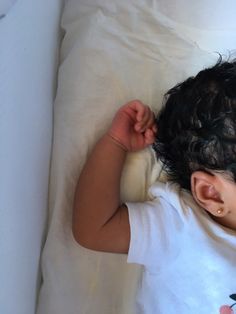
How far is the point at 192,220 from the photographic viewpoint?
81cm

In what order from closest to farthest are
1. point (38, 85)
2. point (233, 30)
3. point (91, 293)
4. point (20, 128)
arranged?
1. point (20, 128)
2. point (38, 85)
3. point (91, 293)
4. point (233, 30)

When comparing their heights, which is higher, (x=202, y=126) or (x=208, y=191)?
(x=202, y=126)

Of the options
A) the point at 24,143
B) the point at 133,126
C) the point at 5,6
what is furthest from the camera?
the point at 133,126

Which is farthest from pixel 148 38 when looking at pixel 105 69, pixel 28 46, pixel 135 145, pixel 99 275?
pixel 99 275

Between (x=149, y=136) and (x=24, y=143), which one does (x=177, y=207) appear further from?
(x=24, y=143)

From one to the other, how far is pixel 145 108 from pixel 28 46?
26cm

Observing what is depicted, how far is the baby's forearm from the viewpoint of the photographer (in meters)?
0.80

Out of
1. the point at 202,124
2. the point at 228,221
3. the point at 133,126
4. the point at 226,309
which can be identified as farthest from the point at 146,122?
the point at 226,309

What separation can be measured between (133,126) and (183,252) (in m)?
0.25

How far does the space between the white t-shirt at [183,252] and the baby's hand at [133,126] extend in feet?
0.31

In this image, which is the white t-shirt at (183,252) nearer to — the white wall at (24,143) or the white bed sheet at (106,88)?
the white bed sheet at (106,88)

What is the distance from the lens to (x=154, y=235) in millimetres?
817

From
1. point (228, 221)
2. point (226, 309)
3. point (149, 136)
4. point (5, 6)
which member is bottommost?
point (226, 309)

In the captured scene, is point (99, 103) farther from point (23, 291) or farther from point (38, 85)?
point (23, 291)
